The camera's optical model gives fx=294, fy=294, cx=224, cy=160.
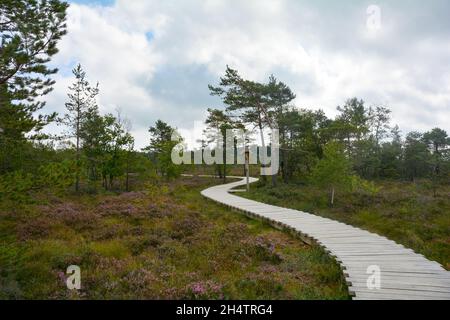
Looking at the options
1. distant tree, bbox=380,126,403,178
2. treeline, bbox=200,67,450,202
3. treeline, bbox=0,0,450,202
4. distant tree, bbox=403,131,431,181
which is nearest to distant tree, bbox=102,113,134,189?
treeline, bbox=0,0,450,202

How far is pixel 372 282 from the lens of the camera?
6285 millimetres

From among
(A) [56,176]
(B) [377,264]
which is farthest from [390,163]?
(A) [56,176]

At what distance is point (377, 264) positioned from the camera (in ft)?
24.2

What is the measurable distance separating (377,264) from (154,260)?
5.99 meters

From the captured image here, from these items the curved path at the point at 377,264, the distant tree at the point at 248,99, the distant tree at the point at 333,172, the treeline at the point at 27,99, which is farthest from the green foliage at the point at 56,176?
the distant tree at the point at 248,99

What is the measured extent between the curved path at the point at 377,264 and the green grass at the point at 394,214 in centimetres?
184

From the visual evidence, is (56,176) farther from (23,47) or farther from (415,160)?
(415,160)

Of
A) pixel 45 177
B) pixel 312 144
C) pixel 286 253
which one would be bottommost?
pixel 286 253

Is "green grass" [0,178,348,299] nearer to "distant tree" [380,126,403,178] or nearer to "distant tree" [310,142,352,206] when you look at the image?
"distant tree" [310,142,352,206]

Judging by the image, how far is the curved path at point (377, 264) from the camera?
5875 millimetres
